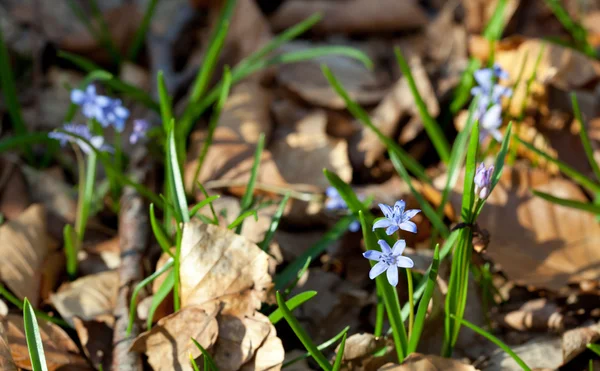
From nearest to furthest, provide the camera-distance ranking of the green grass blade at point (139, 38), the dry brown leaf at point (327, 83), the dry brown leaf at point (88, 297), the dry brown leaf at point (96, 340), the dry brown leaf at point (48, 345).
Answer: the dry brown leaf at point (48, 345), the dry brown leaf at point (96, 340), the dry brown leaf at point (88, 297), the dry brown leaf at point (327, 83), the green grass blade at point (139, 38)

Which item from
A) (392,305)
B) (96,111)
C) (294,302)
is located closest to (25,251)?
(96,111)

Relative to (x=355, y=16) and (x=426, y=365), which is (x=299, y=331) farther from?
(x=355, y=16)

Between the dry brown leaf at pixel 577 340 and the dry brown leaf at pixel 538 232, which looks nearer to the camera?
the dry brown leaf at pixel 577 340

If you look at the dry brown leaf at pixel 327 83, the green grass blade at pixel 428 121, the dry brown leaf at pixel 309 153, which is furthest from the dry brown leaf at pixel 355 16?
the green grass blade at pixel 428 121

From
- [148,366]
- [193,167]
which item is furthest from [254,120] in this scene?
[148,366]

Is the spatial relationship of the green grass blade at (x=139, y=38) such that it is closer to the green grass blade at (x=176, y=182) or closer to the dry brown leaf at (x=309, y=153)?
the dry brown leaf at (x=309, y=153)
